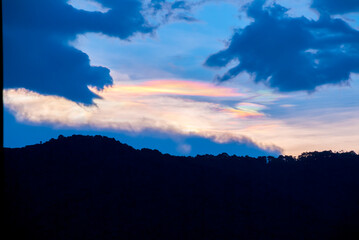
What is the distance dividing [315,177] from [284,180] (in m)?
6.20

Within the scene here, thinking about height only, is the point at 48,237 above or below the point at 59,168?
below

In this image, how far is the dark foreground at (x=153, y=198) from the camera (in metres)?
50.8

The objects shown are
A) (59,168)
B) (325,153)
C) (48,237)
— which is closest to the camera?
(48,237)

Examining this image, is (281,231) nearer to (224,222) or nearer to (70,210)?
(224,222)

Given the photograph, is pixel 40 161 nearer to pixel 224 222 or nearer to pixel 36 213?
pixel 36 213

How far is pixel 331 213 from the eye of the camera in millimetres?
63438

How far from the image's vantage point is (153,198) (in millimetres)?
56969

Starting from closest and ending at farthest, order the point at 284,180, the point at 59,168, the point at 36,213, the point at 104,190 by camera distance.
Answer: the point at 36,213, the point at 104,190, the point at 59,168, the point at 284,180

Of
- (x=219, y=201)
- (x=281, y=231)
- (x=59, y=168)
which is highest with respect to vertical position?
(x=59, y=168)

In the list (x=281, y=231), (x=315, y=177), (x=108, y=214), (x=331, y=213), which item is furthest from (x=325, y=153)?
(x=108, y=214)

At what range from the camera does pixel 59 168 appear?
6125cm

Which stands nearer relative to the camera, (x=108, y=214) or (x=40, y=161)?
(x=108, y=214)

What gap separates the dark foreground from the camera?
1999 inches

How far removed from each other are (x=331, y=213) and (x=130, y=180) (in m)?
32.9
